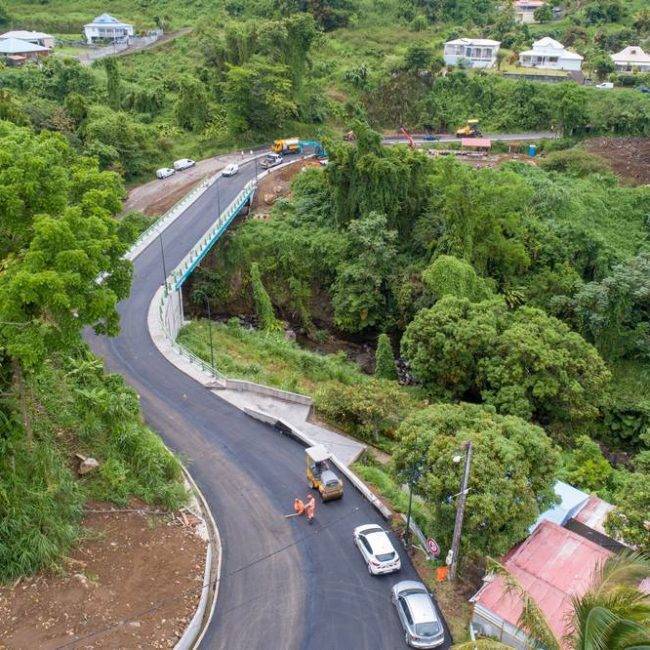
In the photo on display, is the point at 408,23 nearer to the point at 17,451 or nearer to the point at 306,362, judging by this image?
the point at 306,362

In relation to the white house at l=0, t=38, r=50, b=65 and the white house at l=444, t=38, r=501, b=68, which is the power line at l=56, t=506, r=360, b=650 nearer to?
the white house at l=444, t=38, r=501, b=68

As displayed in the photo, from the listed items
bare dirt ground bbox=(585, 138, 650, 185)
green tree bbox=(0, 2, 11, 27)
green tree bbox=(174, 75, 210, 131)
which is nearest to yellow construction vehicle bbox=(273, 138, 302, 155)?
green tree bbox=(174, 75, 210, 131)

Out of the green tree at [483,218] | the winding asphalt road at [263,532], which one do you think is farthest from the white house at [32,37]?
the winding asphalt road at [263,532]

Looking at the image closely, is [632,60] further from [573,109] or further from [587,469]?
[587,469]

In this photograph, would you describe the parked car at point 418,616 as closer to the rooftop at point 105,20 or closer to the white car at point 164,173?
the white car at point 164,173

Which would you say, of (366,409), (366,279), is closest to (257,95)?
(366,279)

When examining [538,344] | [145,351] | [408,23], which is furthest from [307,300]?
[408,23]
